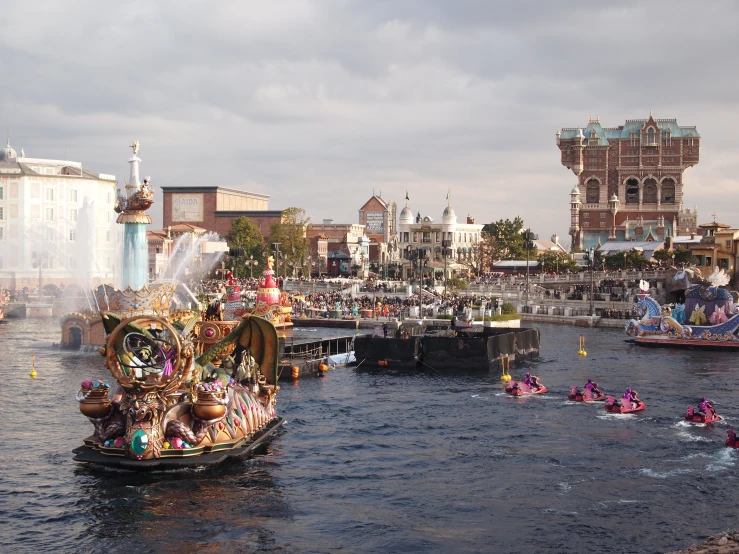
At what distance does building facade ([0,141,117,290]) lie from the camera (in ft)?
344

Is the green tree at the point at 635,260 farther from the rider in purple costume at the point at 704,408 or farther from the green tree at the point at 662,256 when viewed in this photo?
the rider in purple costume at the point at 704,408

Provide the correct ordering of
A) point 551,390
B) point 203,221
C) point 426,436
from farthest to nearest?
point 203,221 < point 551,390 < point 426,436

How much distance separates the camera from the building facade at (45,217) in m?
105

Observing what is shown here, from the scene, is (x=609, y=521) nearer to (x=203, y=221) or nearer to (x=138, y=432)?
(x=138, y=432)

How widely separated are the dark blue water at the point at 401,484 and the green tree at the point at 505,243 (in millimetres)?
105390

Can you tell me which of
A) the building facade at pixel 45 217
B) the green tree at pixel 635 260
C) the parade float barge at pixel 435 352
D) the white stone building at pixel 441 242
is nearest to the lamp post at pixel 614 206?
the white stone building at pixel 441 242

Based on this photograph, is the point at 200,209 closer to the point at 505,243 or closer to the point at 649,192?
the point at 505,243

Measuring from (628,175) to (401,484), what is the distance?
142 metres

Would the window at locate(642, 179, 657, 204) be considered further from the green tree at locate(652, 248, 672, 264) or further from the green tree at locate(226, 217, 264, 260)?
the green tree at locate(226, 217, 264, 260)

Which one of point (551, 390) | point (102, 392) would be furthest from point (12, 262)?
point (102, 392)

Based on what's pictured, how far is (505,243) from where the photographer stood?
152 meters

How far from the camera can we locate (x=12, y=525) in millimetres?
25312

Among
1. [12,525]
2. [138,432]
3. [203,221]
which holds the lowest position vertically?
[12,525]

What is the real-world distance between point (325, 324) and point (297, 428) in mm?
53261
